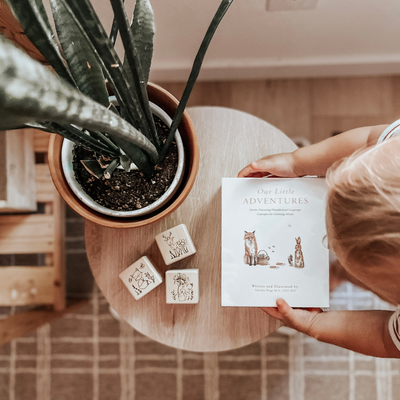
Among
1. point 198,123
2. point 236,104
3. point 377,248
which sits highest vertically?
point 236,104

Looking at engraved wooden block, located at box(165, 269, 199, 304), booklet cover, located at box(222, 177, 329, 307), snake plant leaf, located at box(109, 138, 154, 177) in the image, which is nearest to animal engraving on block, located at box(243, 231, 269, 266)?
booklet cover, located at box(222, 177, 329, 307)

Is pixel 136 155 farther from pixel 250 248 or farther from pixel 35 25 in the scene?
pixel 250 248

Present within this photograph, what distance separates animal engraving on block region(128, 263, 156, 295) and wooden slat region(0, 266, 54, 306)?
0.37m

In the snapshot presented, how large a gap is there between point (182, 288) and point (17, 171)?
0.57 meters

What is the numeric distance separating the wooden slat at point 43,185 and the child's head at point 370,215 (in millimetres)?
775

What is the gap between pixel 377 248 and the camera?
1.62 feet

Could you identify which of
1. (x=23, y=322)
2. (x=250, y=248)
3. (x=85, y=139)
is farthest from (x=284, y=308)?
(x=23, y=322)

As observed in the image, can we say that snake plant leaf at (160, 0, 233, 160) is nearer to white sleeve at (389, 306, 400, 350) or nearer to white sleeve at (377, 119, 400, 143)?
white sleeve at (377, 119, 400, 143)

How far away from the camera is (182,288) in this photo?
64 centimetres

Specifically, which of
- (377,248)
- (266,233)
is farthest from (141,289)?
(377,248)

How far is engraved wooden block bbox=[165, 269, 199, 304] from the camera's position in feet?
2.10

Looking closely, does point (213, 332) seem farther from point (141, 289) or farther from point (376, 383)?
point (376, 383)

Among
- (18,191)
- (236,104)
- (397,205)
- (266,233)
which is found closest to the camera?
(397,205)

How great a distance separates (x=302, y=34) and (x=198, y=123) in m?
0.49
